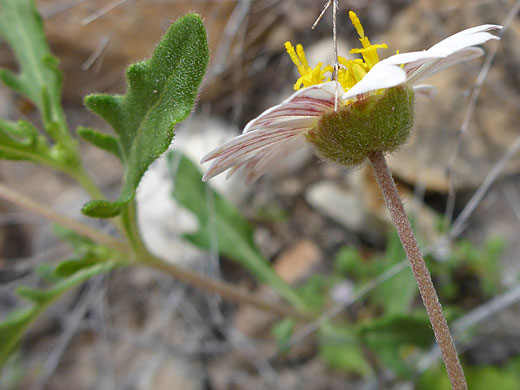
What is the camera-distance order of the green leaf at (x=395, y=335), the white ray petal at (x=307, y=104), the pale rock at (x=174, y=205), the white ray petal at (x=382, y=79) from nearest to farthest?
the white ray petal at (x=382, y=79)
the white ray petal at (x=307, y=104)
the green leaf at (x=395, y=335)
the pale rock at (x=174, y=205)

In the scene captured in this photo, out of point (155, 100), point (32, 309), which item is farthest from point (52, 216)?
point (155, 100)

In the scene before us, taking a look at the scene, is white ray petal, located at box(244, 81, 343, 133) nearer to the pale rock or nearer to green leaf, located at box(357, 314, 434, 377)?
green leaf, located at box(357, 314, 434, 377)

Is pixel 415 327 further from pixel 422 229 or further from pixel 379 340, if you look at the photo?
pixel 422 229

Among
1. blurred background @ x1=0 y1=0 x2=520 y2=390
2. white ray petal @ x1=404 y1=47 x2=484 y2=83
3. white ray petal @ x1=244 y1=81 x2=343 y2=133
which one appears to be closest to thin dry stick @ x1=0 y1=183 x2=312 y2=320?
blurred background @ x1=0 y1=0 x2=520 y2=390

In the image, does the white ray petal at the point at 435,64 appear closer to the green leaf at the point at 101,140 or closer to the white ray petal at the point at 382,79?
the white ray petal at the point at 382,79

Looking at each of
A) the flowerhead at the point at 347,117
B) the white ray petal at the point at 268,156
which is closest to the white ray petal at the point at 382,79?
the flowerhead at the point at 347,117

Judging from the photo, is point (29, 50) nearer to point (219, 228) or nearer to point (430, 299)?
point (219, 228)
